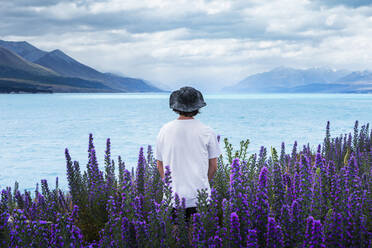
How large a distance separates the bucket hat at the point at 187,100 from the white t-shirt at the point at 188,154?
135 millimetres

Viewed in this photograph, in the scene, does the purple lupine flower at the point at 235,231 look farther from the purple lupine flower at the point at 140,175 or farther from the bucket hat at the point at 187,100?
the purple lupine flower at the point at 140,175

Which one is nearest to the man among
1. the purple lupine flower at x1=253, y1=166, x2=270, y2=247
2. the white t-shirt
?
the white t-shirt

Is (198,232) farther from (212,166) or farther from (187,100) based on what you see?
(187,100)

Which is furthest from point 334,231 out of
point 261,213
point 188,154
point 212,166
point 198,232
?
point 188,154

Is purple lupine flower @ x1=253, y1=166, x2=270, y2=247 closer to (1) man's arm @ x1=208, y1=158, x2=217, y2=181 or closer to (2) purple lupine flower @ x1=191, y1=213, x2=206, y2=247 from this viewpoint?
(2) purple lupine flower @ x1=191, y1=213, x2=206, y2=247

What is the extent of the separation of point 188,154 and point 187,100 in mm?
558

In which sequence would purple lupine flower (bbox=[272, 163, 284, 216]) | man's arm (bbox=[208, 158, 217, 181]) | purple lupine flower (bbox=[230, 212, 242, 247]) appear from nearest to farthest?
1. purple lupine flower (bbox=[230, 212, 242, 247])
2. purple lupine flower (bbox=[272, 163, 284, 216])
3. man's arm (bbox=[208, 158, 217, 181])

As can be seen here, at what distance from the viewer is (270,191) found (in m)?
3.61

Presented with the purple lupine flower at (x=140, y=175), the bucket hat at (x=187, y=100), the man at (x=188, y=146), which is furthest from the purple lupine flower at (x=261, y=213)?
the purple lupine flower at (x=140, y=175)

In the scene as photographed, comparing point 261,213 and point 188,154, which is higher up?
point 188,154

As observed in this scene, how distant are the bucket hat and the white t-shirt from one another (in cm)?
14

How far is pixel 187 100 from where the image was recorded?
362cm

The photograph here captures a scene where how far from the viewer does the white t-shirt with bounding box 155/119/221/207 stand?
3605 mm

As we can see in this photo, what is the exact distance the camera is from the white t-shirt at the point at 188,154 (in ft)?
11.8
